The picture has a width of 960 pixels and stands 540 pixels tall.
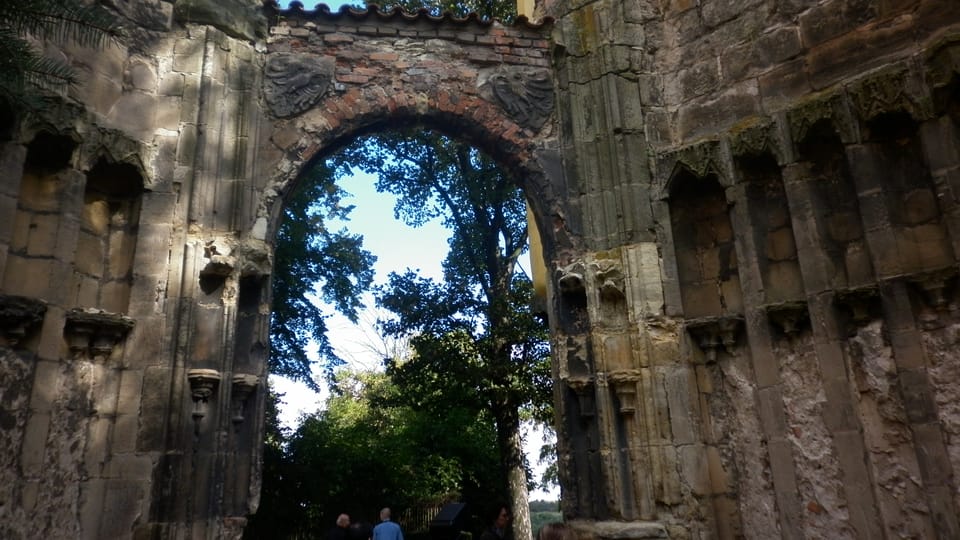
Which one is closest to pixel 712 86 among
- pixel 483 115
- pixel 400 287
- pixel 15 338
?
pixel 483 115

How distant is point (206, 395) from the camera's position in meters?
5.21

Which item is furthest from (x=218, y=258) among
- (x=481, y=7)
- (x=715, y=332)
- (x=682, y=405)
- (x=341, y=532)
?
(x=481, y=7)

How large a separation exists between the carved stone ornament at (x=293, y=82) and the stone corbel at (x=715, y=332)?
154 inches

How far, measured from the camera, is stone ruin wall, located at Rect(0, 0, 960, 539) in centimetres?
481

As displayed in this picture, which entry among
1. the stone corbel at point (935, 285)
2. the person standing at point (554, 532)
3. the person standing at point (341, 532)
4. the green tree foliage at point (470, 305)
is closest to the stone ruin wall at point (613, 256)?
the stone corbel at point (935, 285)

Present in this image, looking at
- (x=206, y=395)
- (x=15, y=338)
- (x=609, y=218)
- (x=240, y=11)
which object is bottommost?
(x=206, y=395)

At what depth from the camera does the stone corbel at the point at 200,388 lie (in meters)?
5.19

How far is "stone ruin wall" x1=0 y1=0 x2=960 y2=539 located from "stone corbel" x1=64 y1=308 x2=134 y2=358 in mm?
21

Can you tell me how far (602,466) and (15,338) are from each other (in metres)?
4.28

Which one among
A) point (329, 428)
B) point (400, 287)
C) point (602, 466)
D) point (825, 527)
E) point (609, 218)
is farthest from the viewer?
point (329, 428)

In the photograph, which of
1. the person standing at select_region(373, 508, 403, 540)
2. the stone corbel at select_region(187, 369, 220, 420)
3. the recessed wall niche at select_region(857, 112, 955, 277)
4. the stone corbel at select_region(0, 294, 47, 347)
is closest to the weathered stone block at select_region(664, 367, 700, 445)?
the recessed wall niche at select_region(857, 112, 955, 277)

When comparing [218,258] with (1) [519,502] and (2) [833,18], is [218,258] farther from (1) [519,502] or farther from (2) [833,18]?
(1) [519,502]

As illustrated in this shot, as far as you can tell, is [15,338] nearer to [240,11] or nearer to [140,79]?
[140,79]

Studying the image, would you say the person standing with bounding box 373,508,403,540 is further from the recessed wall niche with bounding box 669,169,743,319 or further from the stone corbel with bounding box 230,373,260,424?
the recessed wall niche with bounding box 669,169,743,319
